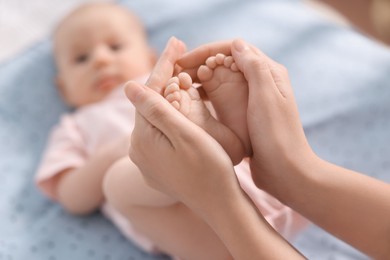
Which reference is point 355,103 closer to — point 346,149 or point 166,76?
point 346,149

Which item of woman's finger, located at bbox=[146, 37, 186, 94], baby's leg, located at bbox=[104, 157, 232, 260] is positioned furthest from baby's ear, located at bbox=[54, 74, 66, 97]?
woman's finger, located at bbox=[146, 37, 186, 94]

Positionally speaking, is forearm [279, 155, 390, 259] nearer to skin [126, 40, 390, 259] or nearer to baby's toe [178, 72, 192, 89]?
skin [126, 40, 390, 259]

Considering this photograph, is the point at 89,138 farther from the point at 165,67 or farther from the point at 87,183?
the point at 165,67

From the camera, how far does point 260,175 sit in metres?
0.80

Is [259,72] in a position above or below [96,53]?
above

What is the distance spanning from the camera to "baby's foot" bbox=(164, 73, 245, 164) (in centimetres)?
76

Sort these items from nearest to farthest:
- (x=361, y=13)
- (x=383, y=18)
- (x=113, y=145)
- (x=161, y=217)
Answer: (x=161, y=217), (x=113, y=145), (x=383, y=18), (x=361, y=13)

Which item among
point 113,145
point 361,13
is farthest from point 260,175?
point 361,13

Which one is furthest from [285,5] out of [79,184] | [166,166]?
[166,166]

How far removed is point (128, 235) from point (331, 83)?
62 centimetres

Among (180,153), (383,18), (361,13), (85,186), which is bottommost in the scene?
(361,13)

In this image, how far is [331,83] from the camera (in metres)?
1.30

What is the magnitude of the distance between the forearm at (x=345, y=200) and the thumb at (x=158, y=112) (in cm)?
18

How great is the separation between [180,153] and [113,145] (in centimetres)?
39
